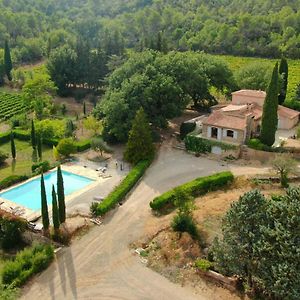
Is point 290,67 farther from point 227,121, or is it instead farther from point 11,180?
point 11,180

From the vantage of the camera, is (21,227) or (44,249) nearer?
(44,249)

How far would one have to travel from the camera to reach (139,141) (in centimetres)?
3778

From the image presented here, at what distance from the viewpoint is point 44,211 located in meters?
27.6

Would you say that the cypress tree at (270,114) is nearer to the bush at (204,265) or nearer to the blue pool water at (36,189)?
the blue pool water at (36,189)

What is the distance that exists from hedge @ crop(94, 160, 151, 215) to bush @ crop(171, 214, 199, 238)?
565cm

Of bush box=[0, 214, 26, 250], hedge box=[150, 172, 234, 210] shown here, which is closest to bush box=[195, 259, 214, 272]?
hedge box=[150, 172, 234, 210]

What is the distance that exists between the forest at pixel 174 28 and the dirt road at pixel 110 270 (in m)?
40.6

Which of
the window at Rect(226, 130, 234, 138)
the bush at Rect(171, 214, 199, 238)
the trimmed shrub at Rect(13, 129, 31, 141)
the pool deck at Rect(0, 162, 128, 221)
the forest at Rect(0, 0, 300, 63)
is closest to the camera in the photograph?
the bush at Rect(171, 214, 199, 238)

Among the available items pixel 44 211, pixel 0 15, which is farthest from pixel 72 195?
pixel 0 15

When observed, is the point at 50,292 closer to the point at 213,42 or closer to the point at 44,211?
the point at 44,211

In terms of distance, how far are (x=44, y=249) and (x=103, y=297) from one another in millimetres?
5304

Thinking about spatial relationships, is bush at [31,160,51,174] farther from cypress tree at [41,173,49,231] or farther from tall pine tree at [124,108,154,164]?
cypress tree at [41,173,49,231]

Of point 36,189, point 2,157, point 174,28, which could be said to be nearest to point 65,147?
point 36,189

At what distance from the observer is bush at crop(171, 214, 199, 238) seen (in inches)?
1074
